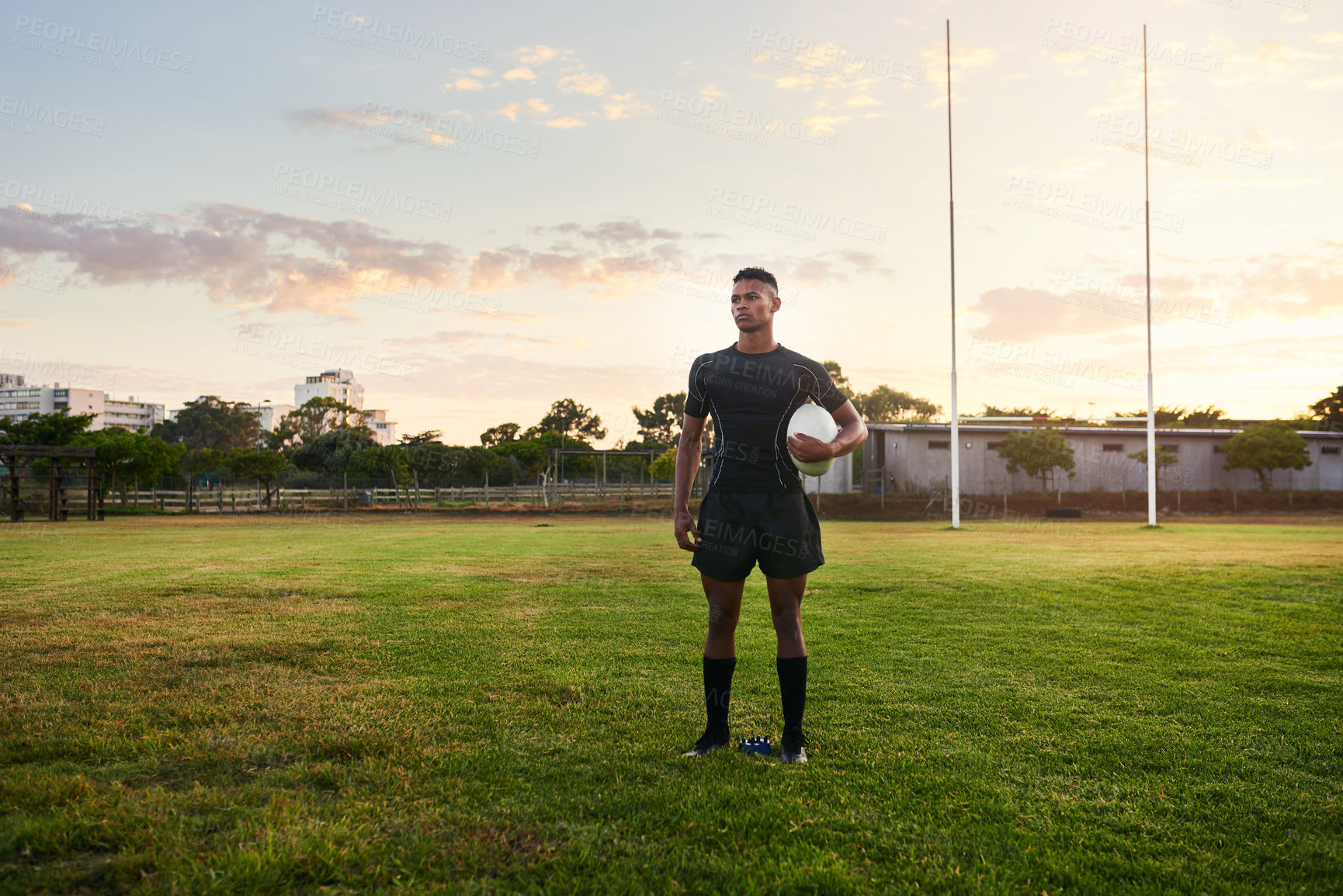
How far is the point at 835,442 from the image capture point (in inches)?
142

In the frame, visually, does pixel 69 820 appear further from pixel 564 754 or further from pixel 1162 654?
pixel 1162 654

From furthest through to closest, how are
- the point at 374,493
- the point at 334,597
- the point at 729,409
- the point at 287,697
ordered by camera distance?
the point at 374,493, the point at 334,597, the point at 287,697, the point at 729,409

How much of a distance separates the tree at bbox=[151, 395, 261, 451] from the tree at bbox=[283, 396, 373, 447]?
13040mm

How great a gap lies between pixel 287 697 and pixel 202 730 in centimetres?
66

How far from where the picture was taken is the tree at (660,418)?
75.1 metres

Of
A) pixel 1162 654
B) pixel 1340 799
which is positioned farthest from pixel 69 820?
pixel 1162 654

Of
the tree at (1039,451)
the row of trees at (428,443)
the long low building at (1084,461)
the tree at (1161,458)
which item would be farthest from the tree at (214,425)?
the tree at (1161,458)

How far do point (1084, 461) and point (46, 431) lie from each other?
4824 centimetres

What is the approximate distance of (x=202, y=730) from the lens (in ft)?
12.2

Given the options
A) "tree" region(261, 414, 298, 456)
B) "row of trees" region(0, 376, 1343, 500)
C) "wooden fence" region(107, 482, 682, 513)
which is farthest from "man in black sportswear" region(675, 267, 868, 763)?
"tree" region(261, 414, 298, 456)

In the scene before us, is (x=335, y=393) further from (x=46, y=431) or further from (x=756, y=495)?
(x=756, y=495)

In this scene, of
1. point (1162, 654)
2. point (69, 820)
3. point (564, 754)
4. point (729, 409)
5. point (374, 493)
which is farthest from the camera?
point (374, 493)

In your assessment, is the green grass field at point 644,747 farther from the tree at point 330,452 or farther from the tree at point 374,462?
the tree at point 330,452

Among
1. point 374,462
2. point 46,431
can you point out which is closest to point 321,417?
point 374,462
